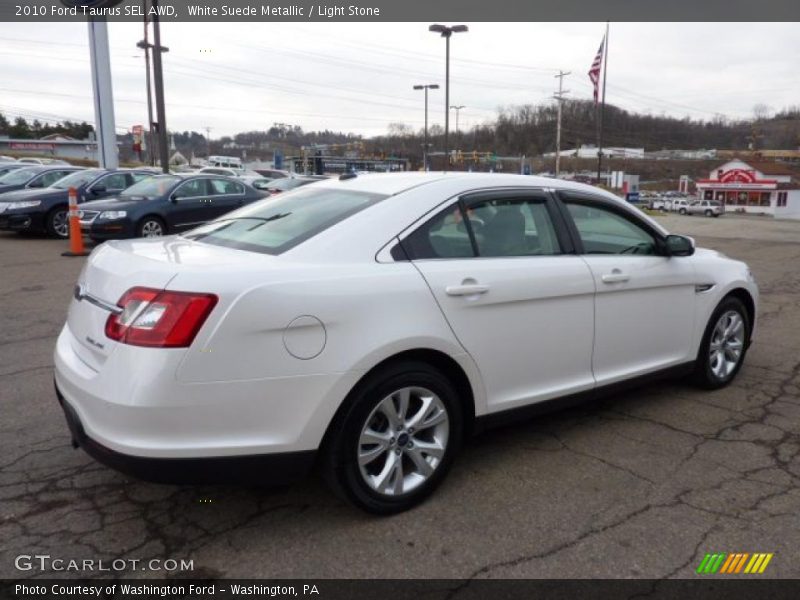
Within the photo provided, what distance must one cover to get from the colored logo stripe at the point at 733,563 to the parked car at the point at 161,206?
35.9ft

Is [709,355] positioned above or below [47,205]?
below

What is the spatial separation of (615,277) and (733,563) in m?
1.67

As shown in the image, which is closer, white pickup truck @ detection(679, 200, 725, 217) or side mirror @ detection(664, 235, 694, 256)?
side mirror @ detection(664, 235, 694, 256)

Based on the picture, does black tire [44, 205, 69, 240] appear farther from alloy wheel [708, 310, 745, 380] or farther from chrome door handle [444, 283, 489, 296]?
alloy wheel [708, 310, 745, 380]

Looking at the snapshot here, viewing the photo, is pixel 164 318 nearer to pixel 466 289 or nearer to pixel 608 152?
pixel 466 289

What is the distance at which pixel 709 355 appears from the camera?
4.70 m

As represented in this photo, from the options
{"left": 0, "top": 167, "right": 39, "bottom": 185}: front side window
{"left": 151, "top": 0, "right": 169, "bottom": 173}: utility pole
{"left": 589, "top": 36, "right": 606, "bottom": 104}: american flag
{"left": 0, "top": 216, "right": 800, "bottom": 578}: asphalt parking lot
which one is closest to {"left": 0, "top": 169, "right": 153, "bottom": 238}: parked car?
{"left": 0, "top": 167, "right": 39, "bottom": 185}: front side window

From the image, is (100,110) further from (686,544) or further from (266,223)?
(686,544)

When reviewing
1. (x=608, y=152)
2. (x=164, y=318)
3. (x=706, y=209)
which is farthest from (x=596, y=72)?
(x=608, y=152)

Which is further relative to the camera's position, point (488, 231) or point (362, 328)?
point (488, 231)

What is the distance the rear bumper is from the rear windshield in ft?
3.06

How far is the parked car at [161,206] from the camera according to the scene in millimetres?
11805

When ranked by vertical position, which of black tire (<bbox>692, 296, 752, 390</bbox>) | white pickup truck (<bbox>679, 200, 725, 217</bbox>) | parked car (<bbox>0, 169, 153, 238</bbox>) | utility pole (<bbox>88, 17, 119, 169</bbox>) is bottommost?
white pickup truck (<bbox>679, 200, 725, 217</bbox>)

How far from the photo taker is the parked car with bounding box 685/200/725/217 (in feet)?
188
